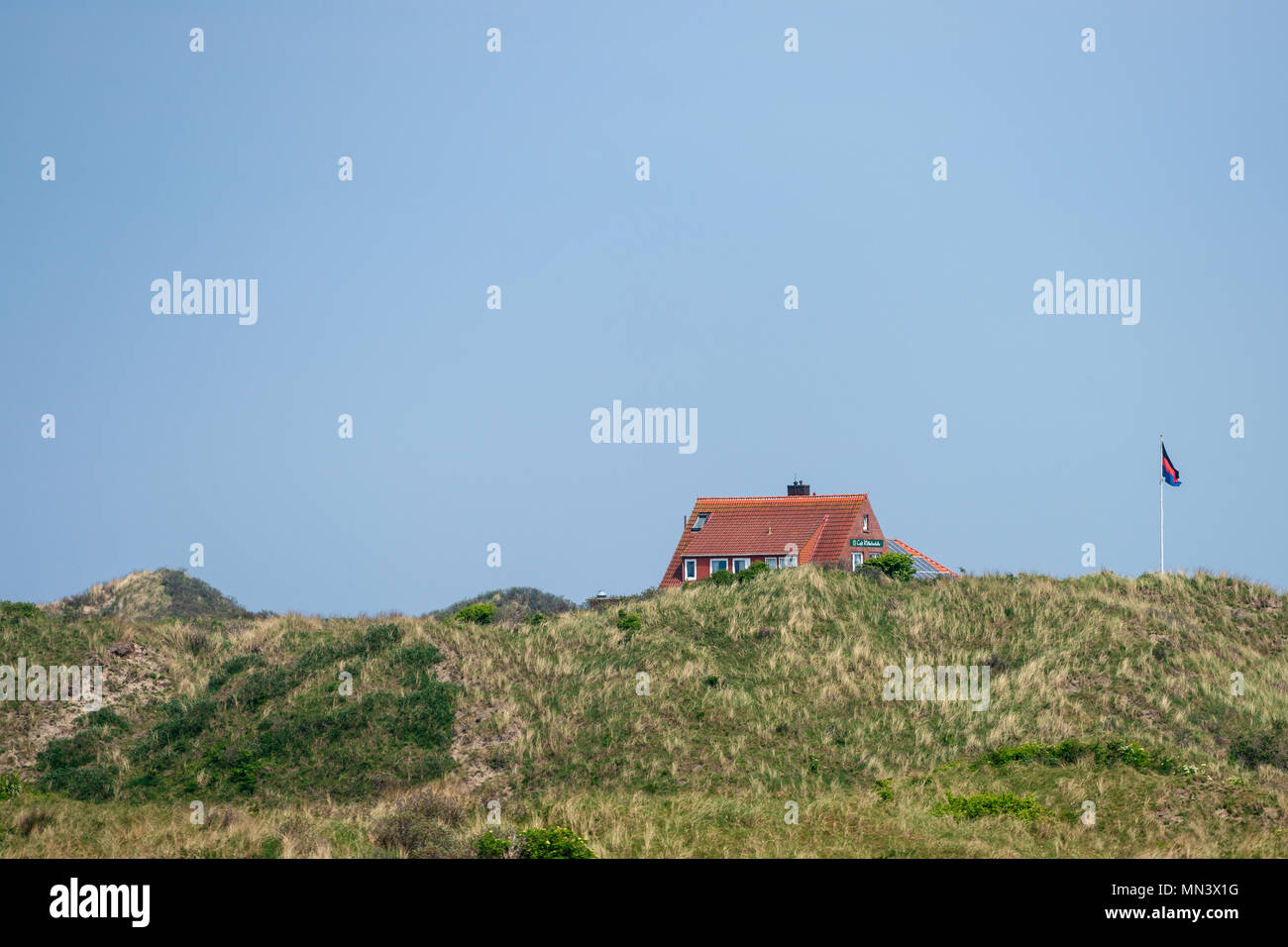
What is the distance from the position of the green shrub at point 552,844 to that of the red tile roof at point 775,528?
1733 inches

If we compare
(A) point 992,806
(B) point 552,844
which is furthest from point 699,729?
(B) point 552,844

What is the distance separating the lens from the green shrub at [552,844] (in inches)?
798

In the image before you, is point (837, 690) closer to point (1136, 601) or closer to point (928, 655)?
point (928, 655)

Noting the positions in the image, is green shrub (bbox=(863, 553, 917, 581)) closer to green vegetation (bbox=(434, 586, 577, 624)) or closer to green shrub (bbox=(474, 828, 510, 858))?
green shrub (bbox=(474, 828, 510, 858))

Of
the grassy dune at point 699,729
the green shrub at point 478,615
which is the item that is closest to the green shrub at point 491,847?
the grassy dune at point 699,729

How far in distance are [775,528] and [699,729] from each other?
3415cm

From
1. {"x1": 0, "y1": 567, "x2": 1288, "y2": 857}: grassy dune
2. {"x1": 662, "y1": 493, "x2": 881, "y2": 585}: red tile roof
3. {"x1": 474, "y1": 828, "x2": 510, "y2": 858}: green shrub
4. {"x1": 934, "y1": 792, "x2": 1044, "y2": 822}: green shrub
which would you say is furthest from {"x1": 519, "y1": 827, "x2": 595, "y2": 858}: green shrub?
{"x1": 662, "y1": 493, "x2": 881, "y2": 585}: red tile roof

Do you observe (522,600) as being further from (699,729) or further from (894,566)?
(699,729)

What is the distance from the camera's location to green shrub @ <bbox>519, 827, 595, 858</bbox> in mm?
20281

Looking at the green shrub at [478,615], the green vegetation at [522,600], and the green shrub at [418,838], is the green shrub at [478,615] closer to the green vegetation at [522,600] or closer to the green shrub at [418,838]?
the green shrub at [418,838]

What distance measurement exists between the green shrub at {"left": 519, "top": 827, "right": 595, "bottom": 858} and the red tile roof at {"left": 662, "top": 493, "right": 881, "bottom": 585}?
44.0m

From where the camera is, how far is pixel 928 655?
128ft
